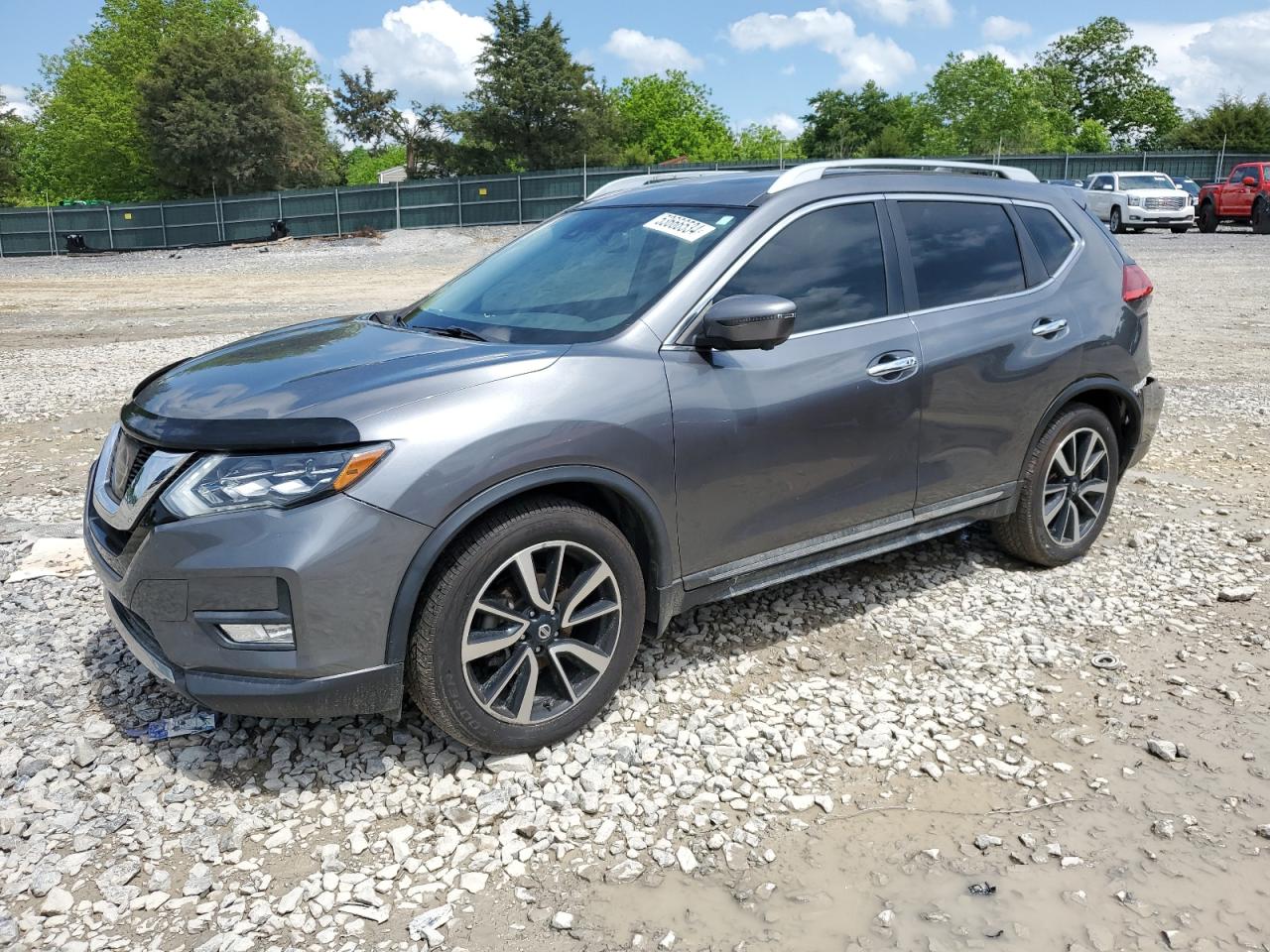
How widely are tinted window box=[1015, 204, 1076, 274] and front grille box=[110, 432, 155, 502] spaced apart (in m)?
3.85

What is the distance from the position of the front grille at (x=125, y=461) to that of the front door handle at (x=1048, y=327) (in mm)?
3630

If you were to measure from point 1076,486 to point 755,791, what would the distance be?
2.63m

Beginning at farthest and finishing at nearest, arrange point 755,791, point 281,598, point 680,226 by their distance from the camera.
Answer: point 680,226 < point 755,791 < point 281,598

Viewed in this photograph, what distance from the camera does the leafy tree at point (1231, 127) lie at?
49750mm

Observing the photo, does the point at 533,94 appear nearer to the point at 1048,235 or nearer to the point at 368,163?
the point at 1048,235

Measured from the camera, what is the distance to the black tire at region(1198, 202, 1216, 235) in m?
31.3

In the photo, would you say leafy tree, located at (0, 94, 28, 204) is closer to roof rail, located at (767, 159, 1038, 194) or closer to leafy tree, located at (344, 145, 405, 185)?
leafy tree, located at (344, 145, 405, 185)

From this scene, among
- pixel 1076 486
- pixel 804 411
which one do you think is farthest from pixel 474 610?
pixel 1076 486

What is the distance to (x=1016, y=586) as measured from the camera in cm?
477

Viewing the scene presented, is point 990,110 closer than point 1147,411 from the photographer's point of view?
No

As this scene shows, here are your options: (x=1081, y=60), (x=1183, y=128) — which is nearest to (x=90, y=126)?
(x=1183, y=128)

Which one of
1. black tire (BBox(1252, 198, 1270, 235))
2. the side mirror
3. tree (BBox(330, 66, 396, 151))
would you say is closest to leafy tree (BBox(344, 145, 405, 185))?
tree (BBox(330, 66, 396, 151))

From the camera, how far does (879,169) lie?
14.1ft

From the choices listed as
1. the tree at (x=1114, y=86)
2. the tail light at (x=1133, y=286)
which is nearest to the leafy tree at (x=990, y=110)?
the tree at (x=1114, y=86)
